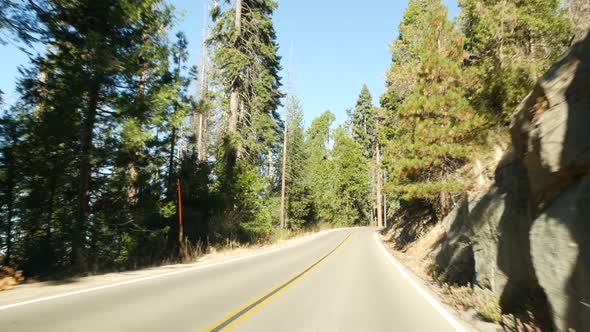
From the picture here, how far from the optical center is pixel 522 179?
24.0 feet

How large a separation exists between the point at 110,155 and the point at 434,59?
42.7 feet

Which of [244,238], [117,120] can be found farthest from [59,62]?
[244,238]

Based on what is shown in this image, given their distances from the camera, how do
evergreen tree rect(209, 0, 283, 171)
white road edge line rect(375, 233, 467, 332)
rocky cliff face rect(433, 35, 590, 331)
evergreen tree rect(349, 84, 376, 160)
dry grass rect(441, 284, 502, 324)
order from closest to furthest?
rocky cliff face rect(433, 35, 590, 331) → white road edge line rect(375, 233, 467, 332) → dry grass rect(441, 284, 502, 324) → evergreen tree rect(209, 0, 283, 171) → evergreen tree rect(349, 84, 376, 160)

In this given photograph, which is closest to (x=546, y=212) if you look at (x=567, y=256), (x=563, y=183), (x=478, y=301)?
(x=563, y=183)

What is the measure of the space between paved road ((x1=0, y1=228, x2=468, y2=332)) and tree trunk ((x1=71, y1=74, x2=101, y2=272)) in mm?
4109

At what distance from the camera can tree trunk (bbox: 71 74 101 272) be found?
1228 centimetres

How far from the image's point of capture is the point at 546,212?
545cm

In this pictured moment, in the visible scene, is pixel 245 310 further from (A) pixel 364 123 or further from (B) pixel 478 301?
(A) pixel 364 123

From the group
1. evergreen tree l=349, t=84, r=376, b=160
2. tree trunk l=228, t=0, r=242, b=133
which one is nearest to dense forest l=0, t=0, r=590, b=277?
tree trunk l=228, t=0, r=242, b=133

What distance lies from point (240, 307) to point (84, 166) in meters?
8.72

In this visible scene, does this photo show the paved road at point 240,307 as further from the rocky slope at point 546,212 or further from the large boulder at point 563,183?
the large boulder at point 563,183

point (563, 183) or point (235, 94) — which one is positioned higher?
point (235, 94)

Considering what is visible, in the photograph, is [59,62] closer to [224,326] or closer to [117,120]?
[117,120]

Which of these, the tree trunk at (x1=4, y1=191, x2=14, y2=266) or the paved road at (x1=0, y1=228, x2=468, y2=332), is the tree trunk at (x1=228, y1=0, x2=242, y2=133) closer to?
the tree trunk at (x1=4, y1=191, x2=14, y2=266)
